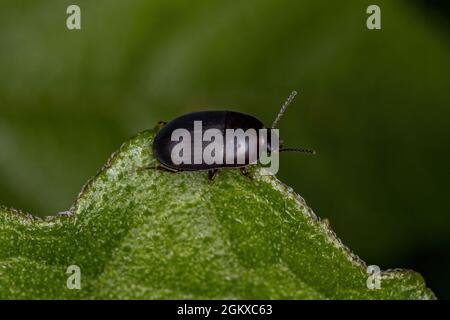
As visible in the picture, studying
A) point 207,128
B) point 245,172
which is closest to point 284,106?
point 207,128

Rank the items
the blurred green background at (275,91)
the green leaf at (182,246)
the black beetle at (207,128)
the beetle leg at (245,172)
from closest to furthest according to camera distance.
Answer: the green leaf at (182,246) → the beetle leg at (245,172) → the black beetle at (207,128) → the blurred green background at (275,91)

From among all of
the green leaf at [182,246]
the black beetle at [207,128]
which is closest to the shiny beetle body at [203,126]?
the black beetle at [207,128]

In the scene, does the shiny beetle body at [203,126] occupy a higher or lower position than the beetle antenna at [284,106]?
lower

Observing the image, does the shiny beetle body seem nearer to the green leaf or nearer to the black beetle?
the black beetle

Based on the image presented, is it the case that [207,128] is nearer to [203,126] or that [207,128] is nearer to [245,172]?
[203,126]

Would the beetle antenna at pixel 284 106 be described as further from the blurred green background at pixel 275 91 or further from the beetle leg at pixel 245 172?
the beetle leg at pixel 245 172
